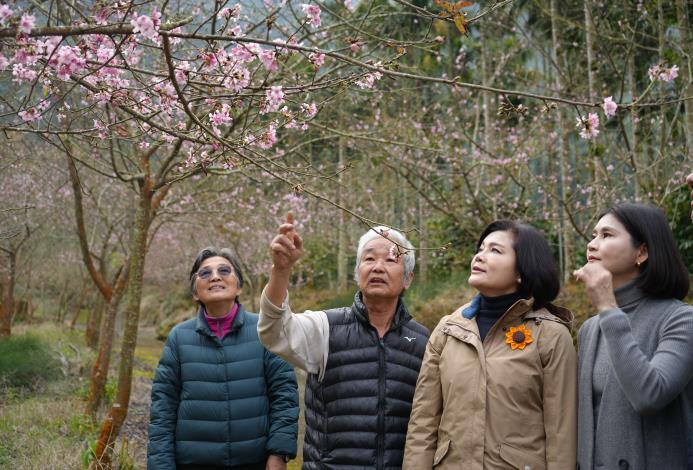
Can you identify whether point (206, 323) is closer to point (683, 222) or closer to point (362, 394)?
point (362, 394)

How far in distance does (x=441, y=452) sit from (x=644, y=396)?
2.25ft

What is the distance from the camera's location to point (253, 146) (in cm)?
373

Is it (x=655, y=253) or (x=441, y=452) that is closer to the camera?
(x=655, y=253)

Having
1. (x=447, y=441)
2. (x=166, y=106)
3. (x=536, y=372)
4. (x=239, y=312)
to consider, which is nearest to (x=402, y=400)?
(x=447, y=441)

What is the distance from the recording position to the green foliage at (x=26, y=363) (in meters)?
7.79

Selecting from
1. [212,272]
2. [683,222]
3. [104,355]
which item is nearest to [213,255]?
[212,272]

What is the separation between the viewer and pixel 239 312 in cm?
320

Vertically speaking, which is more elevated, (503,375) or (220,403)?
(503,375)

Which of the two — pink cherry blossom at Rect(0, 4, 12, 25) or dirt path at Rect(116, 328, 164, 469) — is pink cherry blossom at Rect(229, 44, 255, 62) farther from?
dirt path at Rect(116, 328, 164, 469)

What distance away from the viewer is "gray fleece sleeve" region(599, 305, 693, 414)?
1923mm

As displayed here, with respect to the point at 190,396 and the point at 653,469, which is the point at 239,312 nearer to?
the point at 190,396

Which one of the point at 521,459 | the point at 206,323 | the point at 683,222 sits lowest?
the point at 521,459

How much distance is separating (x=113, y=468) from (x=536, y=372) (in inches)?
132

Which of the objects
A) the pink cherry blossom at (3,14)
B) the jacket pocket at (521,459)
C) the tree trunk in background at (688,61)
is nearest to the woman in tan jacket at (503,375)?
the jacket pocket at (521,459)
